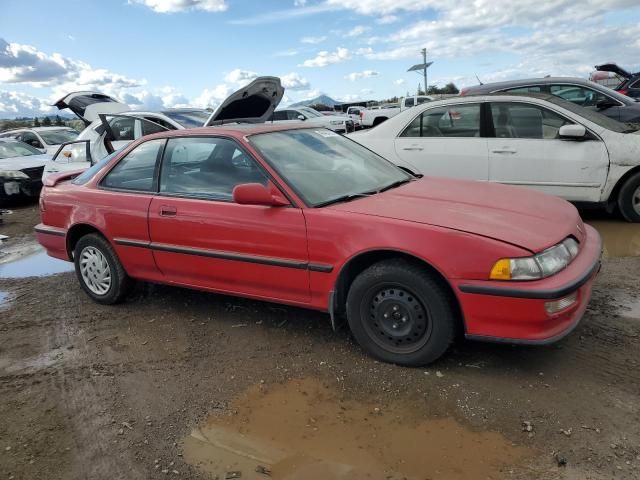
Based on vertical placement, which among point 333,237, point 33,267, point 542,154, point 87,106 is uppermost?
point 87,106

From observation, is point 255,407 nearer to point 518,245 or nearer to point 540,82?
point 518,245

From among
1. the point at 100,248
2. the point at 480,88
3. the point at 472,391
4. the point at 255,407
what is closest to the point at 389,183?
the point at 472,391

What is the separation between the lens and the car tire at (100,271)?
4516mm

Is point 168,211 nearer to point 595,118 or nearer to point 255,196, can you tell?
point 255,196

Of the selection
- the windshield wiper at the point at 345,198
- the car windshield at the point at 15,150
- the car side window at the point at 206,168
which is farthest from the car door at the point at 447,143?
the car windshield at the point at 15,150

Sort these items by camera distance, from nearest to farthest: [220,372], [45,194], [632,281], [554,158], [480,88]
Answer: [220,372] → [632,281] → [45,194] → [554,158] → [480,88]

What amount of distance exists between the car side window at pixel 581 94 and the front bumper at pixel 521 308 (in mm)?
5957

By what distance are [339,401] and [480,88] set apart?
646 cm

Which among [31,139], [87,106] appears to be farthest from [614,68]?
[31,139]

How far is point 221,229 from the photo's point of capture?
373 cm

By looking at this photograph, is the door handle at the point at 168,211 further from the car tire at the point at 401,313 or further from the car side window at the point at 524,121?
the car side window at the point at 524,121

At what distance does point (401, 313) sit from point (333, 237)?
2.03 ft

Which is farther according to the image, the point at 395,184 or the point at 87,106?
the point at 87,106

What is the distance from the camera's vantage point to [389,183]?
4016 millimetres
